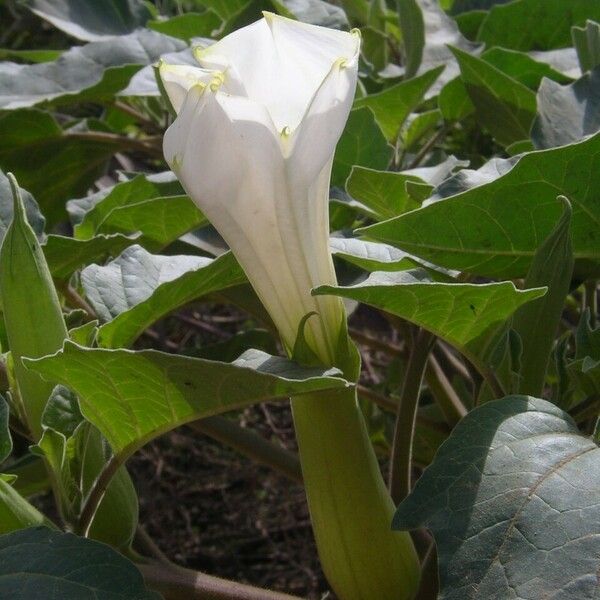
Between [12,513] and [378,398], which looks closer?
[12,513]

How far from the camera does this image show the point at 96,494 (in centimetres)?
→ 65

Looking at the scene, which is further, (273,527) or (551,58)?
(273,527)

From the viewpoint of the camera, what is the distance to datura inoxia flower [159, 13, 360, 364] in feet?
1.76

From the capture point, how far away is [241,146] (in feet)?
1.76

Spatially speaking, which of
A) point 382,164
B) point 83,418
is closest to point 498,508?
point 83,418

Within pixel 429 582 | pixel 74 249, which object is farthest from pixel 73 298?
pixel 429 582

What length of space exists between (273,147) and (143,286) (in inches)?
10.8

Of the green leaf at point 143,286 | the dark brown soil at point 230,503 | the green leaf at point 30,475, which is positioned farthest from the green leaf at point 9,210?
the dark brown soil at point 230,503

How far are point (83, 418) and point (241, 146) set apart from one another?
0.23 meters

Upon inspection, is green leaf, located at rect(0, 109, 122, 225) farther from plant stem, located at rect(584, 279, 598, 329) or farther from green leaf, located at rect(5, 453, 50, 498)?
plant stem, located at rect(584, 279, 598, 329)

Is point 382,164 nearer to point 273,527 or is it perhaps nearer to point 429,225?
point 429,225

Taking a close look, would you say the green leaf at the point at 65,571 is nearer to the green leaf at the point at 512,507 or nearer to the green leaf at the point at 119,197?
the green leaf at the point at 512,507

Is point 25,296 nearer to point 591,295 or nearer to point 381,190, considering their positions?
point 381,190

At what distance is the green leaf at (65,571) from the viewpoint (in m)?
0.56
